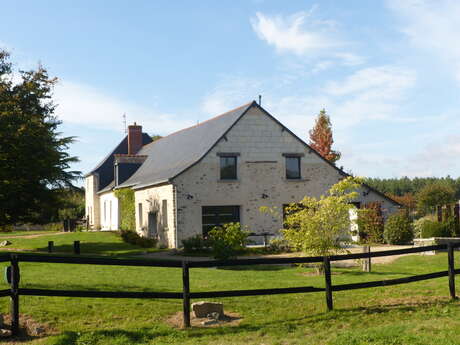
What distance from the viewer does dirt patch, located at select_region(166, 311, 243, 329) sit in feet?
28.7

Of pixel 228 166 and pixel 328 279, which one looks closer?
pixel 328 279

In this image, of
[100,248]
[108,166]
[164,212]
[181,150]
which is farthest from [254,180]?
[108,166]

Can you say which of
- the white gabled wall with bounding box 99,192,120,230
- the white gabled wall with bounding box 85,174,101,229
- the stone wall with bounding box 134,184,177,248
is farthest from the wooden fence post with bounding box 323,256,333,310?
the white gabled wall with bounding box 85,174,101,229

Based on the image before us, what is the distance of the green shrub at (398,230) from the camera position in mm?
25516

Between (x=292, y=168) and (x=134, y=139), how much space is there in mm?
19221

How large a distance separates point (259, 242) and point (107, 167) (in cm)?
2161

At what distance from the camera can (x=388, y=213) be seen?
2928cm

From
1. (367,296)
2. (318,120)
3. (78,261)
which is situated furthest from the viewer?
(318,120)

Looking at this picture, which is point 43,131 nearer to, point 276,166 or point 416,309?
point 276,166

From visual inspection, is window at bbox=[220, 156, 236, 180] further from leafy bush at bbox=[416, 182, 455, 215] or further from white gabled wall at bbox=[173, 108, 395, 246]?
leafy bush at bbox=[416, 182, 455, 215]

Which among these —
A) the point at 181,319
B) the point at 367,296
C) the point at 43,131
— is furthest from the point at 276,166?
the point at 181,319

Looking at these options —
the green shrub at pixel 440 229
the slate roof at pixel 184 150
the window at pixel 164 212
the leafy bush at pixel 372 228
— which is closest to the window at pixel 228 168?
the slate roof at pixel 184 150

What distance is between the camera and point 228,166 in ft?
89.9

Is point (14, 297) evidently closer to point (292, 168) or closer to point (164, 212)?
point (164, 212)
